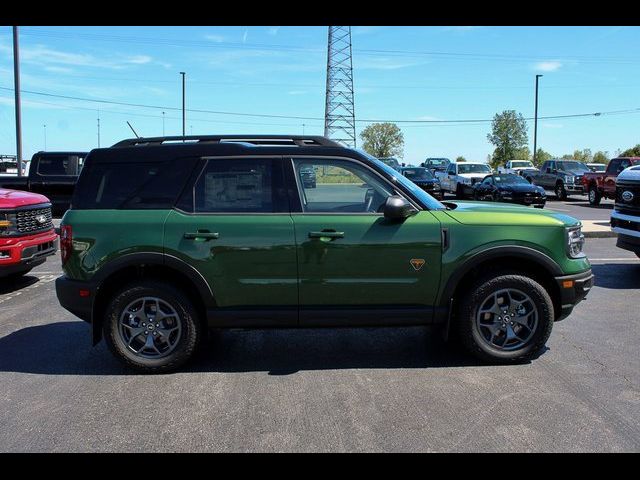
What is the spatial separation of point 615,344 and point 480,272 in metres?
1.70

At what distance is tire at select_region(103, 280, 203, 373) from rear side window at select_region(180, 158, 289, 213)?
2.56ft

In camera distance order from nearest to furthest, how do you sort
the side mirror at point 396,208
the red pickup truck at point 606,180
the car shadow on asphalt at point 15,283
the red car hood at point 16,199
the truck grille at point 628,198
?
the side mirror at point 396,208 → the red car hood at point 16,199 → the car shadow on asphalt at point 15,283 → the truck grille at point 628,198 → the red pickup truck at point 606,180

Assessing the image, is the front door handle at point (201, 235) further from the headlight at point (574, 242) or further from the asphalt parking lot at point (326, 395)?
the headlight at point (574, 242)

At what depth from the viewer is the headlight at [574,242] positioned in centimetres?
480

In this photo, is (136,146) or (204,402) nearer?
(204,402)

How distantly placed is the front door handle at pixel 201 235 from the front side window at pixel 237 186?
226 millimetres

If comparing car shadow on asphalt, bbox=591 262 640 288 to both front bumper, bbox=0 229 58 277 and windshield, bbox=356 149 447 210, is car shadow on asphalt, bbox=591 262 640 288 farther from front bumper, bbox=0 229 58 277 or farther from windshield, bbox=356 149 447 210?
front bumper, bbox=0 229 58 277

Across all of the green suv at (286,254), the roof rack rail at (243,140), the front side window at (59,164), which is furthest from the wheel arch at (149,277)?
the front side window at (59,164)

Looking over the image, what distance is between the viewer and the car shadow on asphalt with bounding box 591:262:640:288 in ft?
26.3

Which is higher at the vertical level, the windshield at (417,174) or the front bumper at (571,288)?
the windshield at (417,174)

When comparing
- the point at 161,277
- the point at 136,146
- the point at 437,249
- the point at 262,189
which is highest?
the point at 136,146
